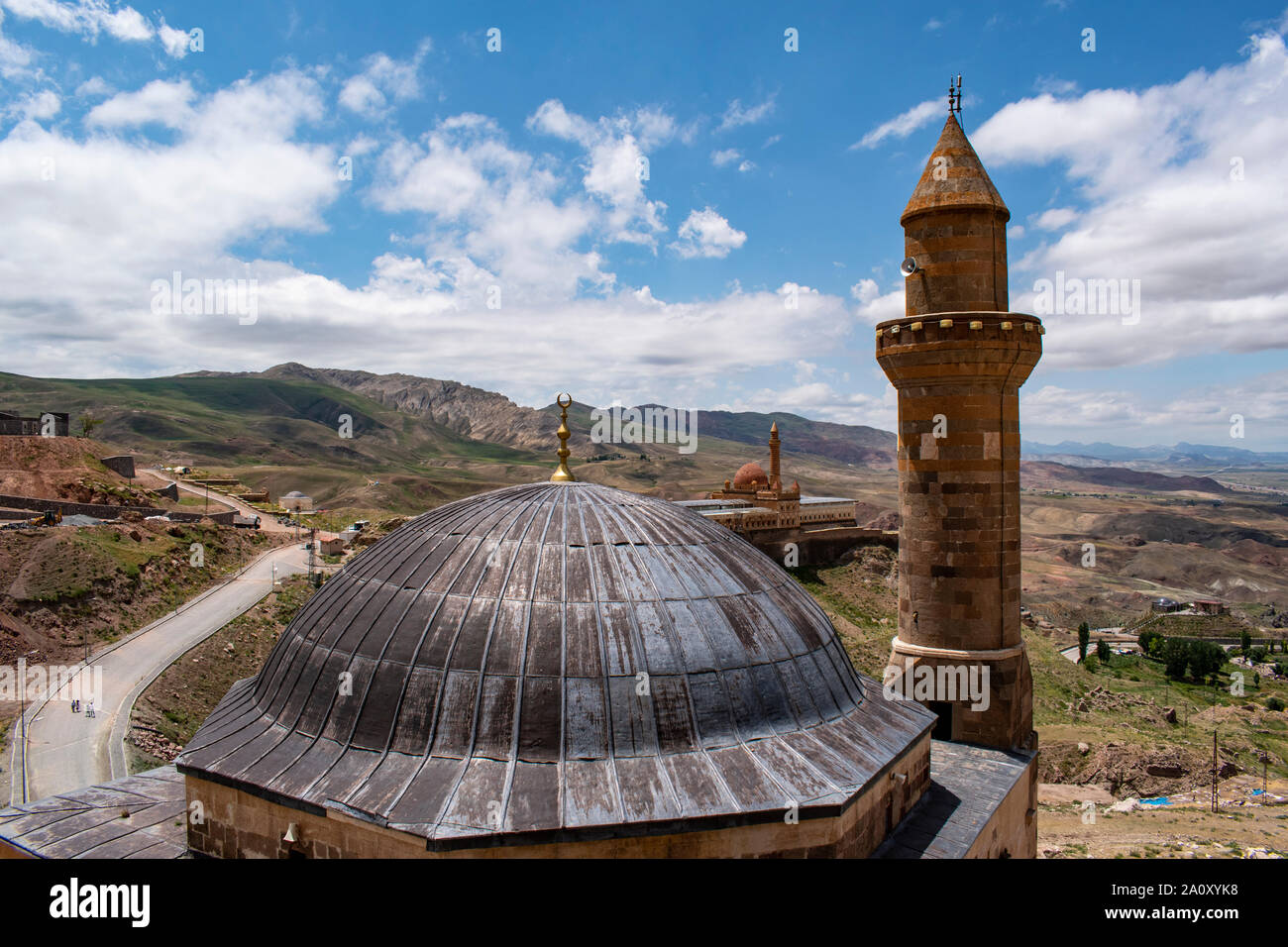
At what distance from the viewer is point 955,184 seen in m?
17.1

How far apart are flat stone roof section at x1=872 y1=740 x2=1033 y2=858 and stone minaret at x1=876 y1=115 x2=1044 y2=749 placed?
823mm

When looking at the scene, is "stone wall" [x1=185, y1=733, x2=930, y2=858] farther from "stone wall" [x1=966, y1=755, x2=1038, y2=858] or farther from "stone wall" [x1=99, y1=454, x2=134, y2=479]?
"stone wall" [x1=99, y1=454, x2=134, y2=479]

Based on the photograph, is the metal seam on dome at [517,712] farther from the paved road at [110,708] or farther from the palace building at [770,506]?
the palace building at [770,506]

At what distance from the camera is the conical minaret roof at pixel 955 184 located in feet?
55.6

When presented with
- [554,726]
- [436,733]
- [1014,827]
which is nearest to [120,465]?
[436,733]

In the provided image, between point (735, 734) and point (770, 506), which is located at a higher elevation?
point (735, 734)

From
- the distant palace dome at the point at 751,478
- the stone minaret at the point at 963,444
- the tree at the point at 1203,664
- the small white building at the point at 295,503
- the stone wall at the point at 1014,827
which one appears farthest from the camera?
the small white building at the point at 295,503

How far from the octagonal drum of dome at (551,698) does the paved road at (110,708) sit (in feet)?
55.5

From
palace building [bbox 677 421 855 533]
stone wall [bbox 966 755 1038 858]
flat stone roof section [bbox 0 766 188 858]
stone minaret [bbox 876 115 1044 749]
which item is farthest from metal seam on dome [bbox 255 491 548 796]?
palace building [bbox 677 421 855 533]

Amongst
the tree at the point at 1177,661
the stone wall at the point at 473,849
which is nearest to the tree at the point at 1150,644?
the tree at the point at 1177,661

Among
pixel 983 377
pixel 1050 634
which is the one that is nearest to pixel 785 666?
pixel 983 377

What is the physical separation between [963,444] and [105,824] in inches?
697

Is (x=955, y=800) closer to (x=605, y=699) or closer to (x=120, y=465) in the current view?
(x=605, y=699)
